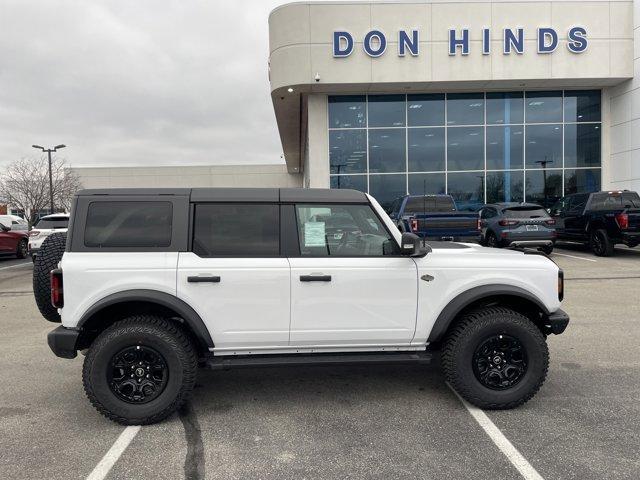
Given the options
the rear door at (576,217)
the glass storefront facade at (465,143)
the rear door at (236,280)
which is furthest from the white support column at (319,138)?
the rear door at (236,280)

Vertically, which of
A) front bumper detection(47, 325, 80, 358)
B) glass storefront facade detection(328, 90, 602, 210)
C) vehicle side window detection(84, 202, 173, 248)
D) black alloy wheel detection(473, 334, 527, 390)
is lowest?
Answer: black alloy wheel detection(473, 334, 527, 390)

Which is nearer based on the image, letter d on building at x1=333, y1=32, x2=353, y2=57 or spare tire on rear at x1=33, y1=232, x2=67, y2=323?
spare tire on rear at x1=33, y1=232, x2=67, y2=323

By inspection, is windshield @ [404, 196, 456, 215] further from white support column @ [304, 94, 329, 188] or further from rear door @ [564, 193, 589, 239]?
white support column @ [304, 94, 329, 188]

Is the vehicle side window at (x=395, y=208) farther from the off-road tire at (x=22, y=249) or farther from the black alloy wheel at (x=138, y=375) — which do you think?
the off-road tire at (x=22, y=249)

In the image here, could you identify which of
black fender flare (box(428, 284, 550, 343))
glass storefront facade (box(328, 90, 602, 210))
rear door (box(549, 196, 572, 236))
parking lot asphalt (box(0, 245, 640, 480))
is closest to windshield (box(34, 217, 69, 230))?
glass storefront facade (box(328, 90, 602, 210))

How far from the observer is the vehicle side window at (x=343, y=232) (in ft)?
12.8

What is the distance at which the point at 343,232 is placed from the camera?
3.94 m

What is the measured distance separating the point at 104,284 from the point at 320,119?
55.3 feet

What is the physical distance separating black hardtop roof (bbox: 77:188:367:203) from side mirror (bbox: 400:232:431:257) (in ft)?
1.69

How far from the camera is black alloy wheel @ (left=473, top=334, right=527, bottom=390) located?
387 centimetres

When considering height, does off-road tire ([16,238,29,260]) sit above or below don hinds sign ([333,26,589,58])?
below

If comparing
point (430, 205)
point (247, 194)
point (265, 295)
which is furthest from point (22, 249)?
point (265, 295)

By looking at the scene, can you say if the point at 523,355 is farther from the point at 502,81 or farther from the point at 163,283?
the point at 502,81

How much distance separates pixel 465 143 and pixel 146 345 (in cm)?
1882
